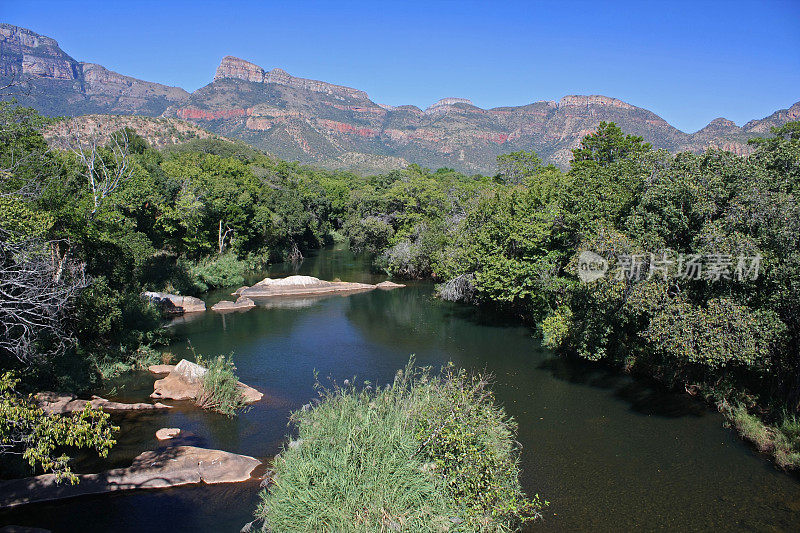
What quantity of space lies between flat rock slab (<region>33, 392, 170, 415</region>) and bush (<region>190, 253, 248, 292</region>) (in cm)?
2121

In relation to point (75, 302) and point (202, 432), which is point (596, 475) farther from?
point (75, 302)

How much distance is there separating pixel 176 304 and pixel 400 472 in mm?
29035

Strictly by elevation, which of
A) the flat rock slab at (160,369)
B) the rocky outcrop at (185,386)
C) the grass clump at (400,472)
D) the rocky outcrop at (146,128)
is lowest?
the flat rock slab at (160,369)

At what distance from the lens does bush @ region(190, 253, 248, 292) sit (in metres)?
39.7

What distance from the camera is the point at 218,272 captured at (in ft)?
139

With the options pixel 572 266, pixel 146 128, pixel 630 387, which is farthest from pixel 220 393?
pixel 146 128

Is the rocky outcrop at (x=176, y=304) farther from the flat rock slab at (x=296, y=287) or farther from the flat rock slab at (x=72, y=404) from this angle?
the flat rock slab at (x=72, y=404)

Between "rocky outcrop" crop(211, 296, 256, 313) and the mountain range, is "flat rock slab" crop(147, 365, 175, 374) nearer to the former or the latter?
"rocky outcrop" crop(211, 296, 256, 313)

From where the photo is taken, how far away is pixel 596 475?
14320mm

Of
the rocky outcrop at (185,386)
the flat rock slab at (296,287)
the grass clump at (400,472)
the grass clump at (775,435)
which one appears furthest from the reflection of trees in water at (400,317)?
the grass clump at (400,472)

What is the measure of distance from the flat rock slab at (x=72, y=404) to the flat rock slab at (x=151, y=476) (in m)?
3.21

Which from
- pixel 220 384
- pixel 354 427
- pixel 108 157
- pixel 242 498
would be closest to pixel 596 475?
pixel 354 427

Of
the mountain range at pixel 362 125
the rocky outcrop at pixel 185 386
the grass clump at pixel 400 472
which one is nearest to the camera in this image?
the grass clump at pixel 400 472

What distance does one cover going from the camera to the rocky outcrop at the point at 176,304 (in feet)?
106
